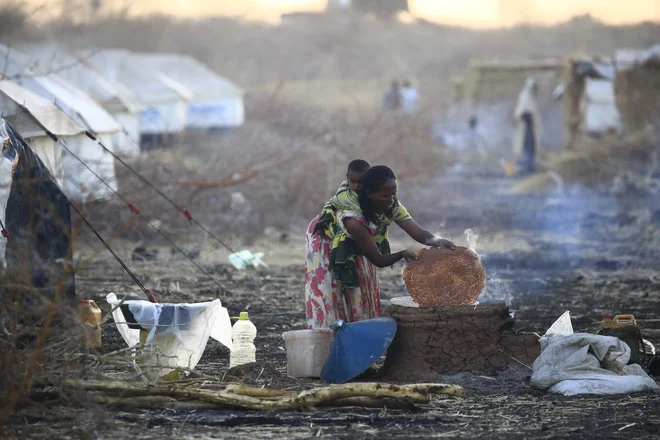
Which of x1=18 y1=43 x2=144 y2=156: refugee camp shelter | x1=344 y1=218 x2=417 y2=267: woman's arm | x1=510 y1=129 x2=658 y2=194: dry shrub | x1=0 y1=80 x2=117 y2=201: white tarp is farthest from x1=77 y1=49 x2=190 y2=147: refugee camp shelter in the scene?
x1=344 y1=218 x2=417 y2=267: woman's arm

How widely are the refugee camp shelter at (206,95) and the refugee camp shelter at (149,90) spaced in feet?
2.92

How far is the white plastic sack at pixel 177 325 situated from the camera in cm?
558

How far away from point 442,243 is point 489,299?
3.09m

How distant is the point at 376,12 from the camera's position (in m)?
64.9

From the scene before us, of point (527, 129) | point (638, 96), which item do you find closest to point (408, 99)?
point (527, 129)

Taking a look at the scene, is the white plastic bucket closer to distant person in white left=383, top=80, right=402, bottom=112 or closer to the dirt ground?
the dirt ground

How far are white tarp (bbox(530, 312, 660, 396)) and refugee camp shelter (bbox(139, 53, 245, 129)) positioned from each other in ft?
77.5

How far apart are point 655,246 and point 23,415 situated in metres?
10.0

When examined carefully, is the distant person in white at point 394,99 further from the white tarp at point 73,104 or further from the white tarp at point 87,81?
the white tarp at point 73,104

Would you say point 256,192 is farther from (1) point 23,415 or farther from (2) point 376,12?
(2) point 376,12

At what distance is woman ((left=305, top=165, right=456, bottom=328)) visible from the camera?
596cm

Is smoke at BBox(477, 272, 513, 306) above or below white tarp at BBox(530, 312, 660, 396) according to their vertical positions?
below

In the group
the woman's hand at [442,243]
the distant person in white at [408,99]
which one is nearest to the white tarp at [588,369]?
the woman's hand at [442,243]

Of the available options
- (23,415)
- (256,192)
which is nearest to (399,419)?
(23,415)
